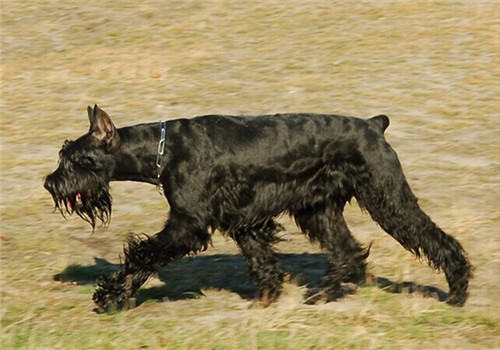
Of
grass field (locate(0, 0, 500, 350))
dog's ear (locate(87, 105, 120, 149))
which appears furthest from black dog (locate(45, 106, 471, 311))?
grass field (locate(0, 0, 500, 350))

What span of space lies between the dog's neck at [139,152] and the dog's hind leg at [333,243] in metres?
1.47

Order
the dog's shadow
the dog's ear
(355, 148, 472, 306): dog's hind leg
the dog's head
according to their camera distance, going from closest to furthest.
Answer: the dog's ear
the dog's head
(355, 148, 472, 306): dog's hind leg
the dog's shadow

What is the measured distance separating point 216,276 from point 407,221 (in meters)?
1.95

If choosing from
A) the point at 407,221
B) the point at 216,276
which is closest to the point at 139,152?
the point at 216,276

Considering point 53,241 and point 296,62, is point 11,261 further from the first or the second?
point 296,62

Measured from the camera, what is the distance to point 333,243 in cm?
978

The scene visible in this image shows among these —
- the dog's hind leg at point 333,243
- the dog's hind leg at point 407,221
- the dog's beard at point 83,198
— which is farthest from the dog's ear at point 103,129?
the dog's hind leg at point 407,221

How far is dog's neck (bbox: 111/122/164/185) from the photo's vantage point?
9.01m

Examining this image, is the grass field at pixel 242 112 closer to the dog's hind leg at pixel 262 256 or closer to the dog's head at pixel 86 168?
the dog's hind leg at pixel 262 256

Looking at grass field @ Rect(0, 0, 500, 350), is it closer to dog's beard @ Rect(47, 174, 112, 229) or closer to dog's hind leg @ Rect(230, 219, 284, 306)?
dog's hind leg @ Rect(230, 219, 284, 306)

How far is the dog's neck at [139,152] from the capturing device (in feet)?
29.6

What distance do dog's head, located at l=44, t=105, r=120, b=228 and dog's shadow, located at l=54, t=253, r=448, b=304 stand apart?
107 cm

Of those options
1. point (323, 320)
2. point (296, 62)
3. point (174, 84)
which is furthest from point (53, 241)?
point (296, 62)

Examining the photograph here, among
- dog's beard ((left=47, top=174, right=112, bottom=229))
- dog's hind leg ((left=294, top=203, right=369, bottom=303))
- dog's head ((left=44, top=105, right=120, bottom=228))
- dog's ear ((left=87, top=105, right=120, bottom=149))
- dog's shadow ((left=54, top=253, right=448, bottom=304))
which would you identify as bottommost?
dog's shadow ((left=54, top=253, right=448, bottom=304))
